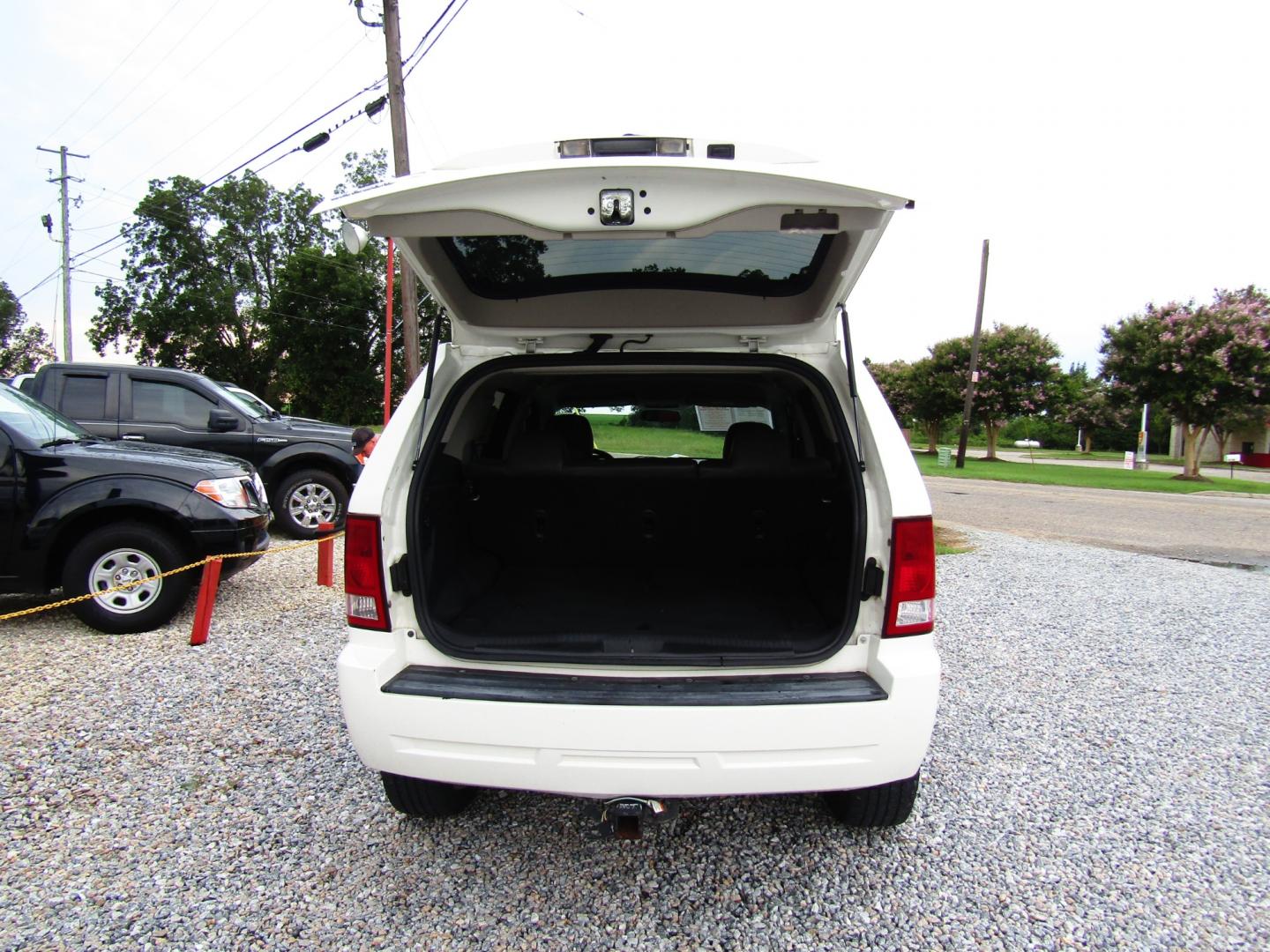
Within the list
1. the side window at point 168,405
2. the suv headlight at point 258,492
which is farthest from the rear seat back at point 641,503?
the side window at point 168,405

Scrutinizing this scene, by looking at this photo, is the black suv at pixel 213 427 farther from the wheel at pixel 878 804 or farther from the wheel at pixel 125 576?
the wheel at pixel 878 804

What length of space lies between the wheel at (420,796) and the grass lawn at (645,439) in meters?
1.82

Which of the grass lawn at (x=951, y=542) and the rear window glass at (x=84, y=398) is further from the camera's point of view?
the grass lawn at (x=951, y=542)

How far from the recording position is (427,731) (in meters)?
2.06

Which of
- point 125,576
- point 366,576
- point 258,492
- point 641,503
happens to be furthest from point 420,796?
point 258,492

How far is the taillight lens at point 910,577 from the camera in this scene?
2.15 m

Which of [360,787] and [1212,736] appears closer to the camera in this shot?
[360,787]

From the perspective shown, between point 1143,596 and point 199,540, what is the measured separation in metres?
7.65

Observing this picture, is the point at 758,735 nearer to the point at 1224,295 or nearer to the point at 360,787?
the point at 360,787

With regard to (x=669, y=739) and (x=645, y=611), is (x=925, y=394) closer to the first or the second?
(x=645, y=611)

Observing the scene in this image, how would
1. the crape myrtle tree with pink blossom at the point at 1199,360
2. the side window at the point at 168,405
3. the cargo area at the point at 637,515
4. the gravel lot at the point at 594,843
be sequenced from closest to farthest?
the gravel lot at the point at 594,843 < the cargo area at the point at 637,515 < the side window at the point at 168,405 < the crape myrtle tree with pink blossom at the point at 1199,360

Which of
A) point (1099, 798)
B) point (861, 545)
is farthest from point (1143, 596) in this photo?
point (861, 545)

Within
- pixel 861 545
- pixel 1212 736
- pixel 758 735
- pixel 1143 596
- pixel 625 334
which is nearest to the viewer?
pixel 758 735

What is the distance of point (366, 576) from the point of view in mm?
2277
